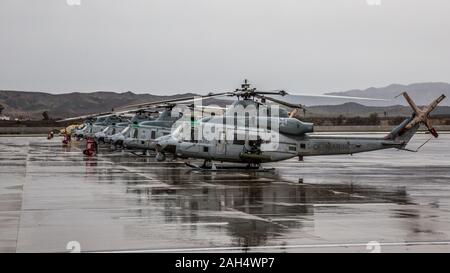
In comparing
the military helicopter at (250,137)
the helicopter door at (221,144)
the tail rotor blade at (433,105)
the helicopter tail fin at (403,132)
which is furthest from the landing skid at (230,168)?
the tail rotor blade at (433,105)

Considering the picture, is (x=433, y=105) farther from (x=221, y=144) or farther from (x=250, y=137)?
(x=221, y=144)

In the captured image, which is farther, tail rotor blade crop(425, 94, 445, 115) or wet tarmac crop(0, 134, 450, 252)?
tail rotor blade crop(425, 94, 445, 115)

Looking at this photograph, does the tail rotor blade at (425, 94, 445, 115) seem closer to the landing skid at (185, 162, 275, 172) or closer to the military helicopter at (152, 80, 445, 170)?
the military helicopter at (152, 80, 445, 170)

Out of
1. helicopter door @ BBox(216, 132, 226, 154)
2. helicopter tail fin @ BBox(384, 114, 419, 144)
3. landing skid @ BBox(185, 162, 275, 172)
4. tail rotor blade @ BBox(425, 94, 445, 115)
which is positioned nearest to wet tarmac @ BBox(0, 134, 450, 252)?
landing skid @ BBox(185, 162, 275, 172)

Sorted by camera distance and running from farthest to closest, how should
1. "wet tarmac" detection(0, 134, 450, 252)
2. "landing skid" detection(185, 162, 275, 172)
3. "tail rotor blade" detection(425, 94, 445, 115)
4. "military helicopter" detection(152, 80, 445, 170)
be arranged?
1. "tail rotor blade" detection(425, 94, 445, 115)
2. "landing skid" detection(185, 162, 275, 172)
3. "military helicopter" detection(152, 80, 445, 170)
4. "wet tarmac" detection(0, 134, 450, 252)

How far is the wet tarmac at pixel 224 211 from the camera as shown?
12.2m

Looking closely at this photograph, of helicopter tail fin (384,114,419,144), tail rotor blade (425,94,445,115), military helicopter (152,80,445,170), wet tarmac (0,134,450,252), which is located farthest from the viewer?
helicopter tail fin (384,114,419,144)

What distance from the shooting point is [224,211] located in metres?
16.4

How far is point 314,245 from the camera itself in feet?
39.1

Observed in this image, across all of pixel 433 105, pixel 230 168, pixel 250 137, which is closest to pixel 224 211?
pixel 250 137

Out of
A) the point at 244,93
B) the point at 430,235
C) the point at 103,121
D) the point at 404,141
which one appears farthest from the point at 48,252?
the point at 103,121

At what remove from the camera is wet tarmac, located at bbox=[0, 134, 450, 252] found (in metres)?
12.2

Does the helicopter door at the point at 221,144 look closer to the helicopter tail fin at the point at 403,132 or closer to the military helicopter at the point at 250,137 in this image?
the military helicopter at the point at 250,137

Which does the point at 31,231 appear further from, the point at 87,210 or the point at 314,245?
the point at 314,245
